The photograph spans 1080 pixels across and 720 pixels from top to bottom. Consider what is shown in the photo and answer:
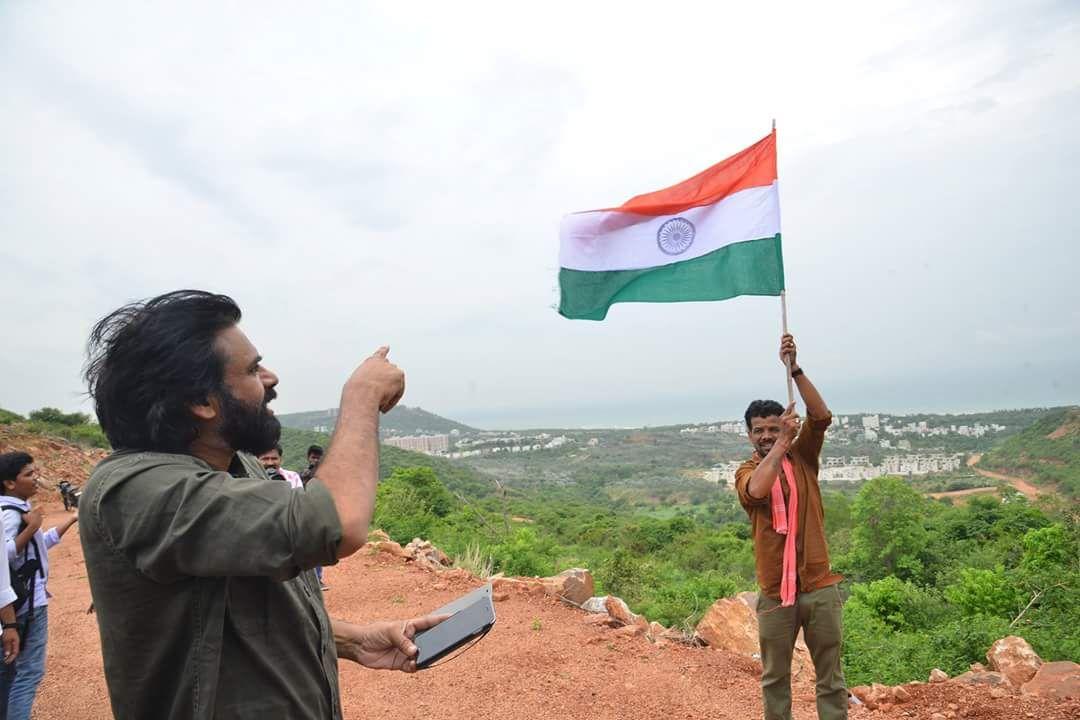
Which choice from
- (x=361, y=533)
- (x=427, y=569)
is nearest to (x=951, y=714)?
(x=361, y=533)

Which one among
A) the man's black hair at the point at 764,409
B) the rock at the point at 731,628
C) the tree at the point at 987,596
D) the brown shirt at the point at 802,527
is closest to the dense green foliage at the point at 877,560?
the tree at the point at 987,596

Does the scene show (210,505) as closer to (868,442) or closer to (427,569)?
(427,569)

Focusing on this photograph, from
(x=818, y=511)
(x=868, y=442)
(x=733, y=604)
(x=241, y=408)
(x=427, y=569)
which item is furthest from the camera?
(x=868, y=442)

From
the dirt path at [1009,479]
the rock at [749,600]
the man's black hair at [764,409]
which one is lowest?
the dirt path at [1009,479]

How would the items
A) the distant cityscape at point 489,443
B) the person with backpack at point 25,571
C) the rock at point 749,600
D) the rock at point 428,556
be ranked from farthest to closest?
1. the distant cityscape at point 489,443
2. the rock at point 428,556
3. the rock at point 749,600
4. the person with backpack at point 25,571

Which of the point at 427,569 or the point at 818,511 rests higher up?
the point at 818,511

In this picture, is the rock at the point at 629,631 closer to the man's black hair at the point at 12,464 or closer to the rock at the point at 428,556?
the rock at the point at 428,556

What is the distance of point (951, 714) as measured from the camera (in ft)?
14.9

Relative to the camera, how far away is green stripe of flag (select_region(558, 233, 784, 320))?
172 inches

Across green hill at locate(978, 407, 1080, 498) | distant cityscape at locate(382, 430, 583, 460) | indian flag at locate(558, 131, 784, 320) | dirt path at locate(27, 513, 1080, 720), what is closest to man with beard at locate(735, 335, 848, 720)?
indian flag at locate(558, 131, 784, 320)

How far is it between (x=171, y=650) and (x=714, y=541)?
2006cm

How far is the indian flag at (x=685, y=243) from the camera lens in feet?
14.5

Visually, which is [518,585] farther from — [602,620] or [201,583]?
[201,583]

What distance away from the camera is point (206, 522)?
3.62 ft
